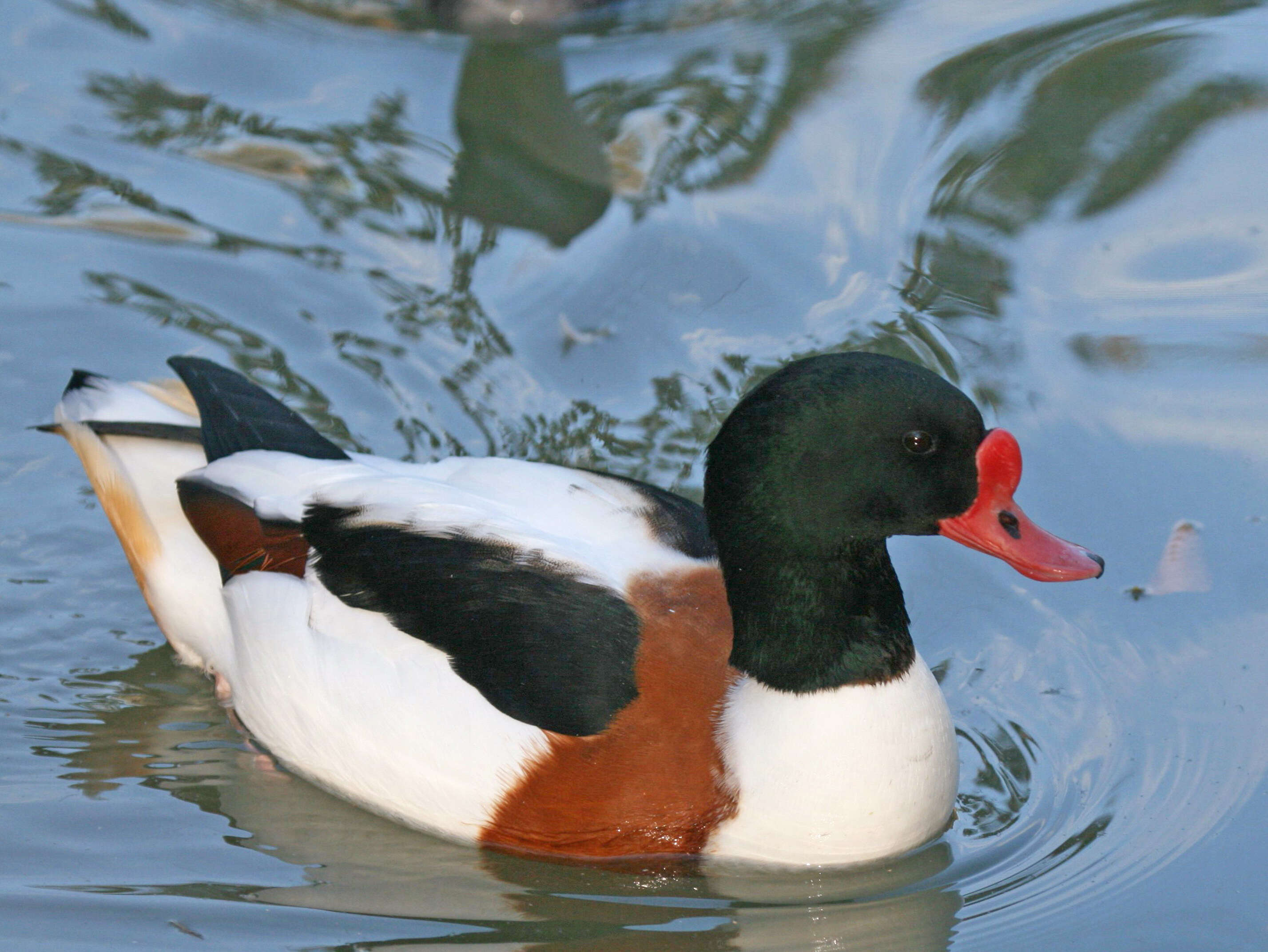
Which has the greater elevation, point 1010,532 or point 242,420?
point 1010,532

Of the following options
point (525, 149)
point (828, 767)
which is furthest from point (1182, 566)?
point (525, 149)

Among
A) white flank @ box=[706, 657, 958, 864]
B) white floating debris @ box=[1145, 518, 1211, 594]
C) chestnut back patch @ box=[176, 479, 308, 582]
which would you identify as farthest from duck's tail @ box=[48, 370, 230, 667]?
white floating debris @ box=[1145, 518, 1211, 594]

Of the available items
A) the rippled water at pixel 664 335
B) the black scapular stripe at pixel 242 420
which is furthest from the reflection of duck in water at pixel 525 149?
the black scapular stripe at pixel 242 420

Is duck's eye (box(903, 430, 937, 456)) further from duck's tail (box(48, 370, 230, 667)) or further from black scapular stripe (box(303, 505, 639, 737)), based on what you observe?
duck's tail (box(48, 370, 230, 667))

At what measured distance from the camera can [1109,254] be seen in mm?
6465

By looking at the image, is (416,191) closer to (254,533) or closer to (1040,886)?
(254,533)

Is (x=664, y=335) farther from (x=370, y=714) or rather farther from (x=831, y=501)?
(x=831, y=501)

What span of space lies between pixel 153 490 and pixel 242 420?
437mm

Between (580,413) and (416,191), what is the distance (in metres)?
1.70

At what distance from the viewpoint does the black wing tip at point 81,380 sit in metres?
5.09

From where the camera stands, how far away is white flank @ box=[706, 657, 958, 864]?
3.84 meters

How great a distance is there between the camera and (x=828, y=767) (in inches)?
151

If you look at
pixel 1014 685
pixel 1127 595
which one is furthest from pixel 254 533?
pixel 1127 595

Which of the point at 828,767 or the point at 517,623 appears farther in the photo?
the point at 517,623
